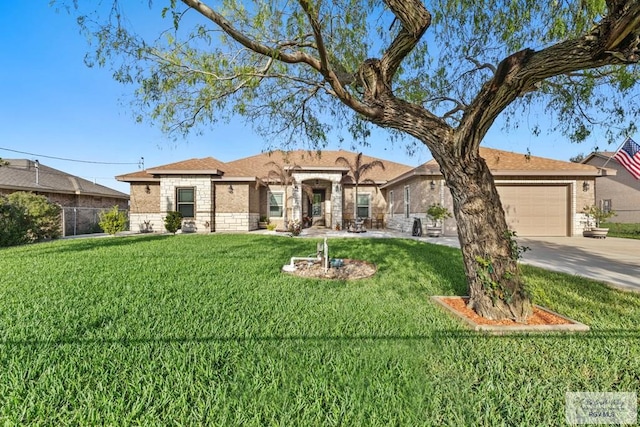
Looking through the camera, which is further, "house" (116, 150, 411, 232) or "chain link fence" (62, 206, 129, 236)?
"house" (116, 150, 411, 232)

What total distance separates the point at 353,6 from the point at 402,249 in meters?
7.03

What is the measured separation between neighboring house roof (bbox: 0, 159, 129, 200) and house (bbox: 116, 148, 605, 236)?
3919 millimetres

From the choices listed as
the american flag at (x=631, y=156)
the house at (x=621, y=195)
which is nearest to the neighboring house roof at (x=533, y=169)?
the american flag at (x=631, y=156)

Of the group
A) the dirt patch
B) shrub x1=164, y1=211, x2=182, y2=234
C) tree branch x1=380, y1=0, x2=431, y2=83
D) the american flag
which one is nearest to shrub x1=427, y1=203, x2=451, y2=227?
the american flag

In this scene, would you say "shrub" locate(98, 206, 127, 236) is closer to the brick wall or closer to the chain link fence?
the chain link fence

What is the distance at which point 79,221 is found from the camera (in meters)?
15.5

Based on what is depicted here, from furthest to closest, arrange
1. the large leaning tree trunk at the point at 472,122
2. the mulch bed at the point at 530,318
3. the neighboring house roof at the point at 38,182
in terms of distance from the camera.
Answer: the neighboring house roof at the point at 38,182 → the mulch bed at the point at 530,318 → the large leaning tree trunk at the point at 472,122

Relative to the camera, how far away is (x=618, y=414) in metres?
1.97

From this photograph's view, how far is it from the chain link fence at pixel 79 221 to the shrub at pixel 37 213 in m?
2.15

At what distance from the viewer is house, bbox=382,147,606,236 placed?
13391 millimetres

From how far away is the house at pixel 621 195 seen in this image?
18.8 metres

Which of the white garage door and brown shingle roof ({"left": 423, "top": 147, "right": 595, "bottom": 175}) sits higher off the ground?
brown shingle roof ({"left": 423, "top": 147, "right": 595, "bottom": 175})

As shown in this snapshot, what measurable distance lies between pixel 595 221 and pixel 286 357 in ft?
56.8

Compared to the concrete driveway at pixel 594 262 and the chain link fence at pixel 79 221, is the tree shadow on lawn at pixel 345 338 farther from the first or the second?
the chain link fence at pixel 79 221
